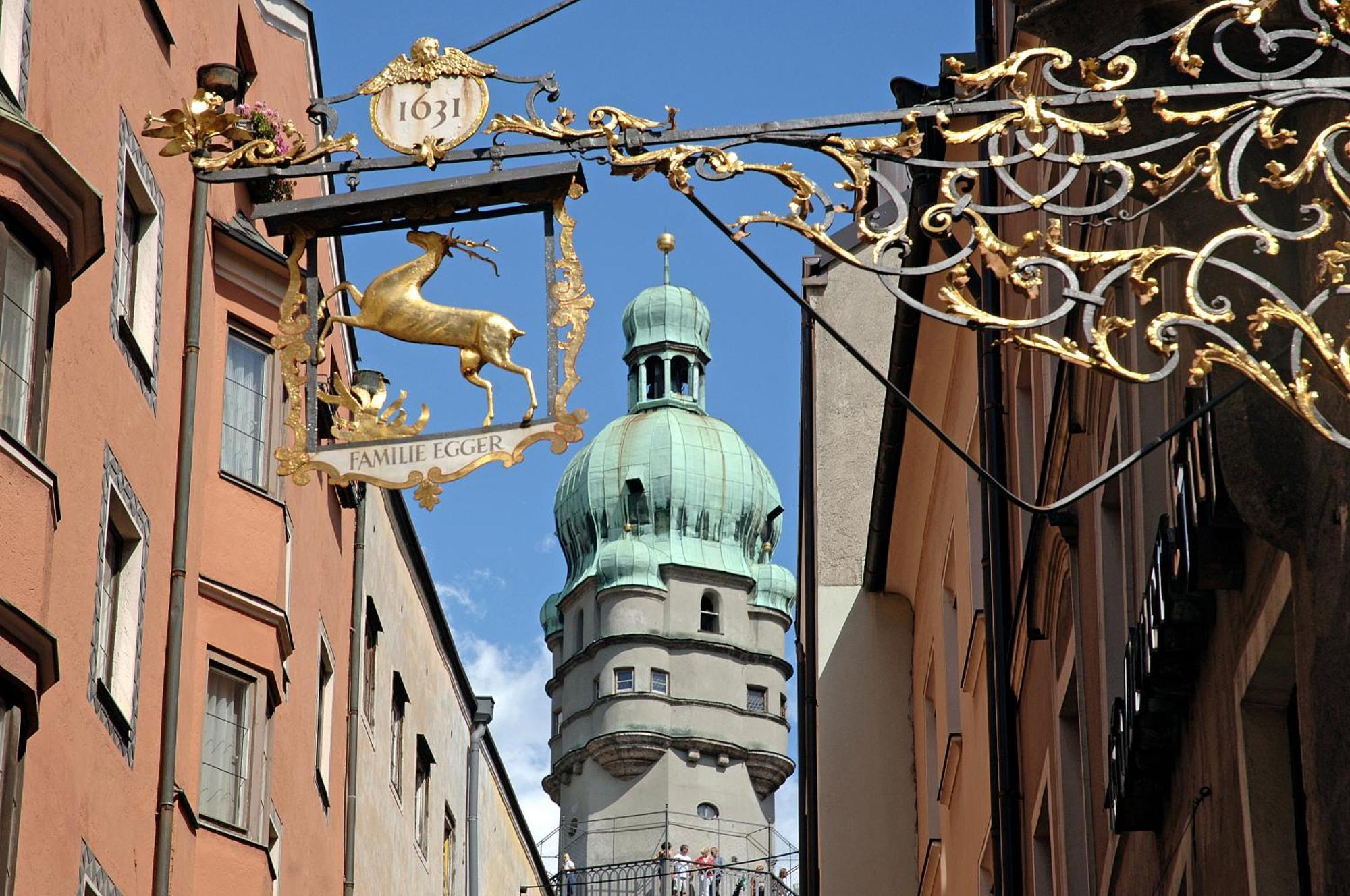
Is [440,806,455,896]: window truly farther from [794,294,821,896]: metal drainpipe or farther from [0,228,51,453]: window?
[0,228,51,453]: window

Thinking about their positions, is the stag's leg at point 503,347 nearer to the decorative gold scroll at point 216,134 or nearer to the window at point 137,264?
the decorative gold scroll at point 216,134

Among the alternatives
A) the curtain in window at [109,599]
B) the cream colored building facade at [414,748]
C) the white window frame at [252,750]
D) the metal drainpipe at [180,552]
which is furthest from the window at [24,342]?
the cream colored building facade at [414,748]

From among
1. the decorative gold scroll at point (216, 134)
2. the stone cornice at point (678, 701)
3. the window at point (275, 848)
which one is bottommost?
the decorative gold scroll at point (216, 134)

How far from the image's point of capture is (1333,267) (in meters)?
7.23

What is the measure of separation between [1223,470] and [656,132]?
2.30 m

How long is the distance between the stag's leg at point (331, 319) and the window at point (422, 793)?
25.3 metres

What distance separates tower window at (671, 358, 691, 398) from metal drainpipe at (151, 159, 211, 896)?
7668 cm

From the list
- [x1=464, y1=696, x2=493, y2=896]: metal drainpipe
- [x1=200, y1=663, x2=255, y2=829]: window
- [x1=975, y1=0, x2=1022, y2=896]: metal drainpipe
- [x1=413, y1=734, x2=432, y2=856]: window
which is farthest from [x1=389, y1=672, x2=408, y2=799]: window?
[x1=975, y1=0, x2=1022, y2=896]: metal drainpipe

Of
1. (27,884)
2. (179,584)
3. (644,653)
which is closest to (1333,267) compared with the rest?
(27,884)

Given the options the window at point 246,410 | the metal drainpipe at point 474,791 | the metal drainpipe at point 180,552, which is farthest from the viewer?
the metal drainpipe at point 474,791

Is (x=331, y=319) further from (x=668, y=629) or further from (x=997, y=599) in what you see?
(x=668, y=629)

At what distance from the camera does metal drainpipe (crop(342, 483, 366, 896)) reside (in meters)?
28.3

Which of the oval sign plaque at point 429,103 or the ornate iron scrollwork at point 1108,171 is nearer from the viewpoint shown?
the ornate iron scrollwork at point 1108,171

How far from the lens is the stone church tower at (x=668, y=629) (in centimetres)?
9662
